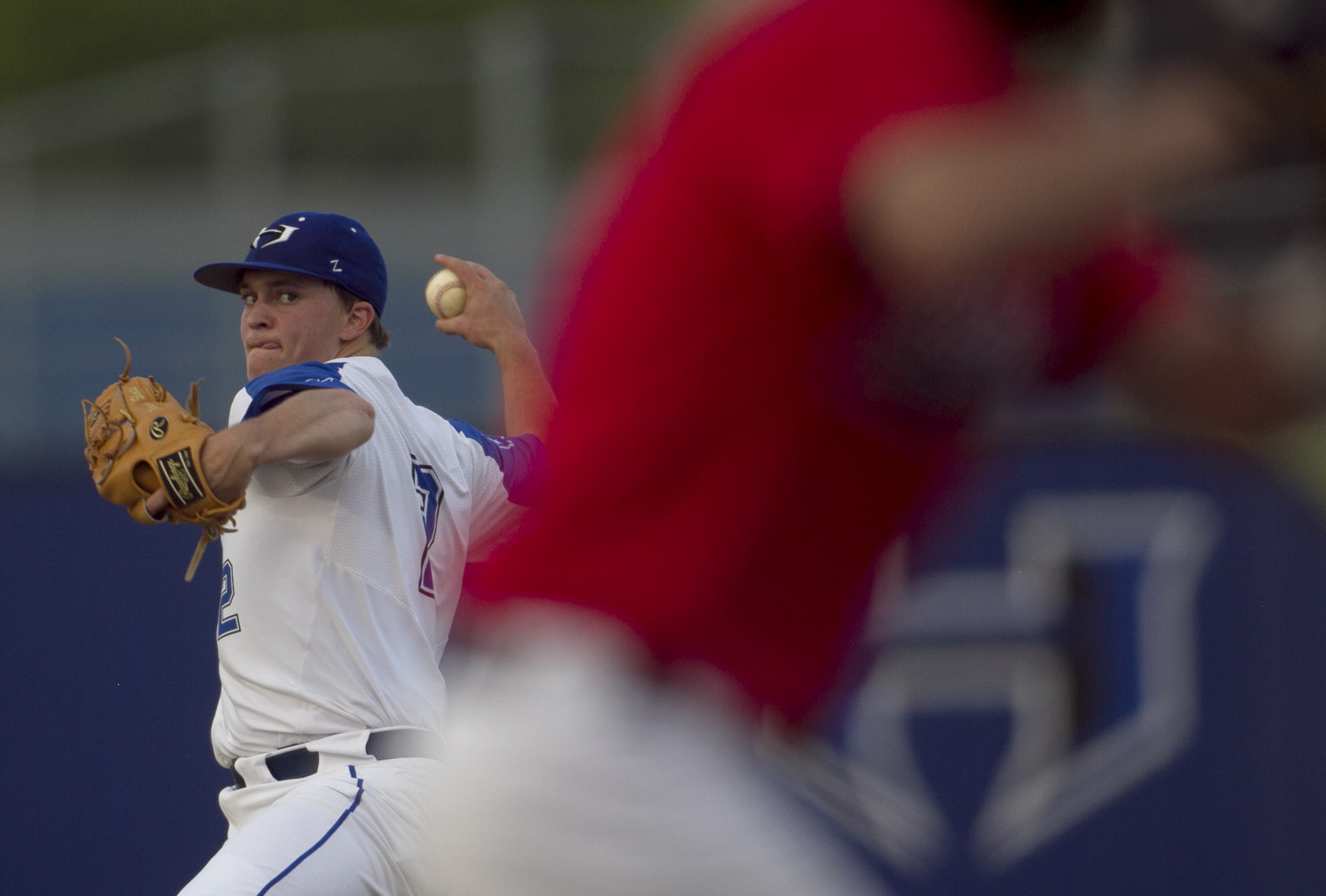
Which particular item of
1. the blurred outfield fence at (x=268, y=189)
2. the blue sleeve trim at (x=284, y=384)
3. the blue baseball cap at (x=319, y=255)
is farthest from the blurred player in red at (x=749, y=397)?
the blurred outfield fence at (x=268, y=189)

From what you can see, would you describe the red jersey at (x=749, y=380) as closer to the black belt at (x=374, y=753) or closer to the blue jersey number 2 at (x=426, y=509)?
the black belt at (x=374, y=753)

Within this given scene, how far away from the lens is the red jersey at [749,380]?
1.39 m

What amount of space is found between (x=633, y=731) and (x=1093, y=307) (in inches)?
24.0

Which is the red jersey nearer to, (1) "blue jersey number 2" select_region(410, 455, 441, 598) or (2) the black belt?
(2) the black belt

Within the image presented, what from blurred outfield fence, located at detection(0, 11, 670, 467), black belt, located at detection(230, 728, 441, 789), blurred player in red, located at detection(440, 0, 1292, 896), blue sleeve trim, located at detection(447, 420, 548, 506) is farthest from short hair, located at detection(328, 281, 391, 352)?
blurred outfield fence, located at detection(0, 11, 670, 467)

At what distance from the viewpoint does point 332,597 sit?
12.5ft

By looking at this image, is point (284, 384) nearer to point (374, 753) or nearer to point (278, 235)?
point (278, 235)

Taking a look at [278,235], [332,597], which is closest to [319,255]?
[278,235]

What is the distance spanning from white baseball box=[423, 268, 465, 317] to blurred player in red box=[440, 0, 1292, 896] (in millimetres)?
2569

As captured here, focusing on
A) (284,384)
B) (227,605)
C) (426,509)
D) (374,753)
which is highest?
(284,384)

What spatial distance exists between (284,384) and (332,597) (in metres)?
0.56

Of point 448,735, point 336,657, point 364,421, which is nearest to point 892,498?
point 448,735

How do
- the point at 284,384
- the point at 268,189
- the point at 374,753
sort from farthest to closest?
1. the point at 268,189
2. the point at 374,753
3. the point at 284,384

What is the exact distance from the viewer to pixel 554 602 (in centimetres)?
167
